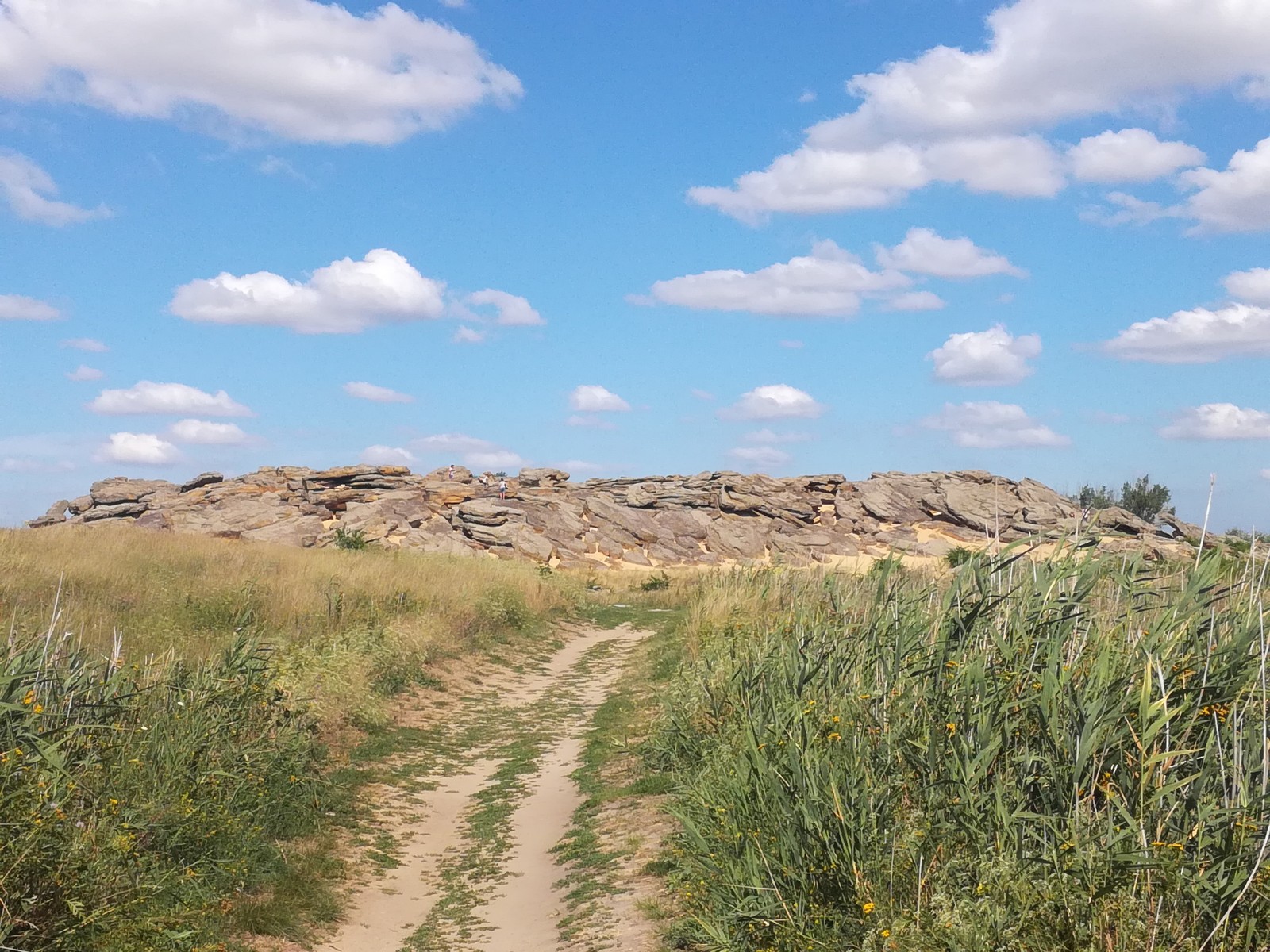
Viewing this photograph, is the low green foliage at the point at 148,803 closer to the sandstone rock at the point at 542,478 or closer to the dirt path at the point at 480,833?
the dirt path at the point at 480,833

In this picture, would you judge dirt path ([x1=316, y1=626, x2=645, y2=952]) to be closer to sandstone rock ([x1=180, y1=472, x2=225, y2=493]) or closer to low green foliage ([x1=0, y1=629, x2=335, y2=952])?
low green foliage ([x1=0, y1=629, x2=335, y2=952])

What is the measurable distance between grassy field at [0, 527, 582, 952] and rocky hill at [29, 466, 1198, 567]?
25.4m

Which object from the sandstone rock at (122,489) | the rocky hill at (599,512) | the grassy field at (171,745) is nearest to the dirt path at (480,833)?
Result: the grassy field at (171,745)

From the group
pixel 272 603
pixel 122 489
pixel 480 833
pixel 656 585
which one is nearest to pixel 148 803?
pixel 480 833

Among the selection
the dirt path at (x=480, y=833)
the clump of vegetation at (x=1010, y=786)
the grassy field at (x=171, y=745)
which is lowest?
the dirt path at (x=480, y=833)

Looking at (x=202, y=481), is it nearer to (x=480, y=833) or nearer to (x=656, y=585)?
(x=656, y=585)

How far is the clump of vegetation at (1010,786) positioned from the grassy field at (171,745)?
9.34ft

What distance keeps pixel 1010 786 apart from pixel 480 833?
5.53m

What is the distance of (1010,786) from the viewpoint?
4.49 meters

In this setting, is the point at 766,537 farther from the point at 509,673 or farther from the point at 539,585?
the point at 509,673

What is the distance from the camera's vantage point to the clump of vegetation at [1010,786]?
149 inches

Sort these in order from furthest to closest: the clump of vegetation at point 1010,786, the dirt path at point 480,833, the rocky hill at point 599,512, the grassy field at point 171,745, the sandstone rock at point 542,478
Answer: the sandstone rock at point 542,478
the rocky hill at point 599,512
the dirt path at point 480,833
the grassy field at point 171,745
the clump of vegetation at point 1010,786

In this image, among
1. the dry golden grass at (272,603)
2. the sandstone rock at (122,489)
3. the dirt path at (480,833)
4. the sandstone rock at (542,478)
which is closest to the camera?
the dirt path at (480,833)

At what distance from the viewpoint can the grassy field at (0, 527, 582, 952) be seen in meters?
4.86
